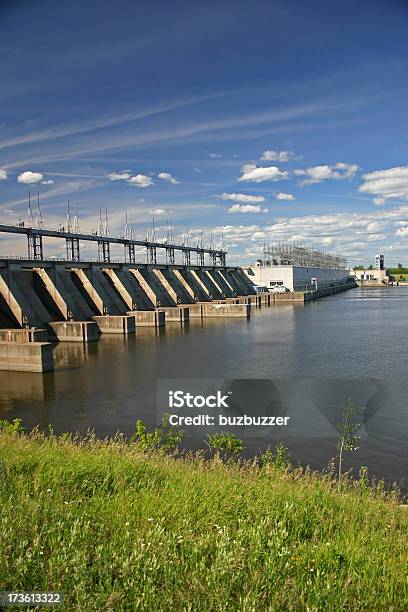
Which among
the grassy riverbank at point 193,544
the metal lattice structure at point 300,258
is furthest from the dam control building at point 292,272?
the grassy riverbank at point 193,544

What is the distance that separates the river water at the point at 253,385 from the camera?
14492 millimetres

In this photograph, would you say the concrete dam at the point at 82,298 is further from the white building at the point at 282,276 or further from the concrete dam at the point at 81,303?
the white building at the point at 282,276

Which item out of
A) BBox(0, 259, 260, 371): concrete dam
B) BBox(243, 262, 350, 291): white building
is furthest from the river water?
BBox(243, 262, 350, 291): white building

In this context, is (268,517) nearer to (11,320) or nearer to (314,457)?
(314,457)

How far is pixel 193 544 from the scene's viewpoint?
172 inches

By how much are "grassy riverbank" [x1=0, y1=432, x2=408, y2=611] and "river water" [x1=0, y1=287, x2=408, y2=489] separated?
23.1ft

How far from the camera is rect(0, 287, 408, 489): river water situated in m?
14.5

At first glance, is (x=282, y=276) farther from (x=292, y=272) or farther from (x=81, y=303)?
(x=81, y=303)

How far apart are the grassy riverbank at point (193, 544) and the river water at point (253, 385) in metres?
7.04

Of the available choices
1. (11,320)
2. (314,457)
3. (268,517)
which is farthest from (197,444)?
(11,320)

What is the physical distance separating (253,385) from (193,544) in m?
17.9

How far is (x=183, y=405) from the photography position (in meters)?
19.8

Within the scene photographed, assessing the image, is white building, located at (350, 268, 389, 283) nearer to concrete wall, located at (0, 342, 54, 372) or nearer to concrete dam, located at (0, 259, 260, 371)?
concrete dam, located at (0, 259, 260, 371)

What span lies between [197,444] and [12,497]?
958 centimetres
